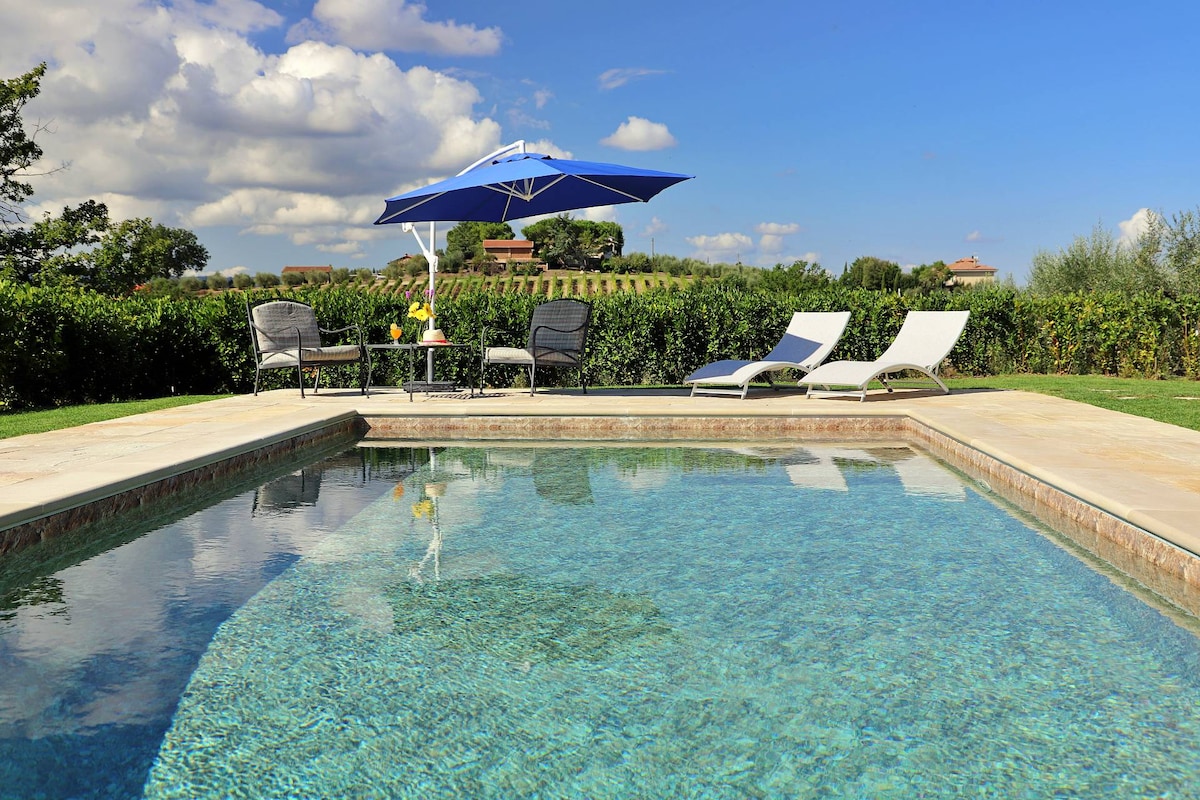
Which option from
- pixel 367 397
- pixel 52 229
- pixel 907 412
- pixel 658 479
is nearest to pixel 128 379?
pixel 367 397

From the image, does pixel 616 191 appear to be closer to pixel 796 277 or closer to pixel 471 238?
pixel 796 277

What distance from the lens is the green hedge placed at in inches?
402

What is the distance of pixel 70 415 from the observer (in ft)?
26.7

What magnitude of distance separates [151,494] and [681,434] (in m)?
4.20

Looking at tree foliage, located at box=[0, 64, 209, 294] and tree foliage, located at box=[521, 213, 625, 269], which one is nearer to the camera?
tree foliage, located at box=[0, 64, 209, 294]

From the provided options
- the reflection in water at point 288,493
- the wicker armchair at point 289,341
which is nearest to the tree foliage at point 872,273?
the wicker armchair at point 289,341

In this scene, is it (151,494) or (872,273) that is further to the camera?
(872,273)

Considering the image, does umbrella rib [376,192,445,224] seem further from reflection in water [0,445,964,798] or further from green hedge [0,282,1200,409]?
reflection in water [0,445,964,798]

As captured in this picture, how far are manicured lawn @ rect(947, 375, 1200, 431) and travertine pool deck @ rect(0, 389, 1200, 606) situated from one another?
549mm

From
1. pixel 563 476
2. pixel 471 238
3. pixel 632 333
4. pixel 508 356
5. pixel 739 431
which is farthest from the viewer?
pixel 471 238

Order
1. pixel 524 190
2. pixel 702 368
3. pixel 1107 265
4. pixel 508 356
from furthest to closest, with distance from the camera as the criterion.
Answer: pixel 1107 265 < pixel 524 190 < pixel 702 368 < pixel 508 356

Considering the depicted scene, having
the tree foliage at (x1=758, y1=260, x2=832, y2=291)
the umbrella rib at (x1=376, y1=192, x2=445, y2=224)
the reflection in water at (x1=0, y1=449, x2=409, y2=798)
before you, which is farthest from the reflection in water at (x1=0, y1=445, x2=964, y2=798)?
the tree foliage at (x1=758, y1=260, x2=832, y2=291)

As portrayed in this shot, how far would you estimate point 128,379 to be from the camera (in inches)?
412

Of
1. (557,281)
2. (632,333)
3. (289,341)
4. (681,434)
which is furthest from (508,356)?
(557,281)
